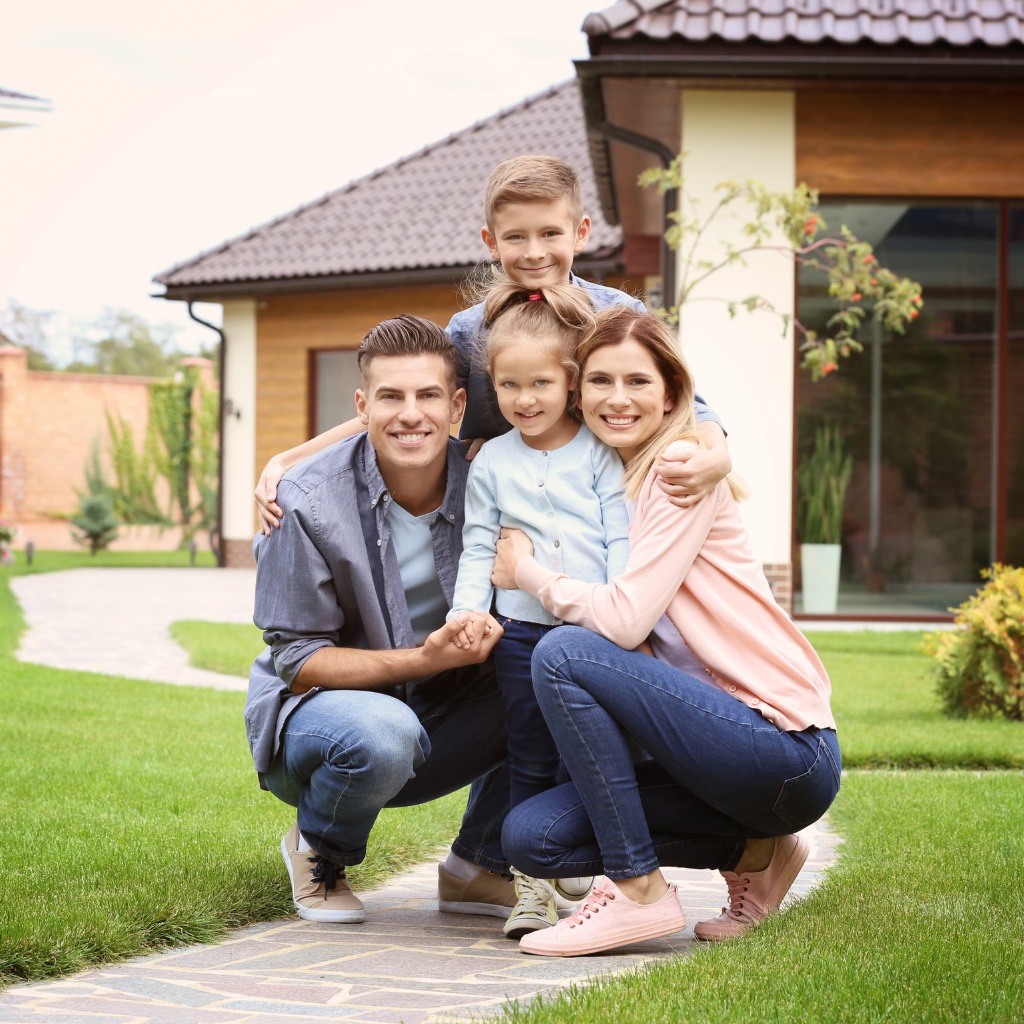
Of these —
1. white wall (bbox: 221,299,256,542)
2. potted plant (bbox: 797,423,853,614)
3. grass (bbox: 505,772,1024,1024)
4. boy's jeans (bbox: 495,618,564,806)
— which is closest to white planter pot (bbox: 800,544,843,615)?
potted plant (bbox: 797,423,853,614)

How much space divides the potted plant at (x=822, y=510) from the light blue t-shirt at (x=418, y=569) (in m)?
7.87

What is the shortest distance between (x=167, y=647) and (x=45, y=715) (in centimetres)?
326

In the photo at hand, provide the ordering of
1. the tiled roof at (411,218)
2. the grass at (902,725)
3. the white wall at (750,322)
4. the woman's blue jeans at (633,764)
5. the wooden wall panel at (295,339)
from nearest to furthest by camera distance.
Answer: the woman's blue jeans at (633,764), the grass at (902,725), the white wall at (750,322), the tiled roof at (411,218), the wooden wall panel at (295,339)

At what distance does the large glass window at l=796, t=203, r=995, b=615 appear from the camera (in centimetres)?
1120

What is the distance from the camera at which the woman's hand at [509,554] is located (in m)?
3.16

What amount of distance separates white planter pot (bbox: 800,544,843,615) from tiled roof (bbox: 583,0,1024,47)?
12.7ft

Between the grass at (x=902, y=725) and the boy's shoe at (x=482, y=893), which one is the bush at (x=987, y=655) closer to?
the grass at (x=902, y=725)

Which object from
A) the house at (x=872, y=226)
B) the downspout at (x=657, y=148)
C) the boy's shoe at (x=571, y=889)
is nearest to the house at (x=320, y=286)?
the house at (x=872, y=226)

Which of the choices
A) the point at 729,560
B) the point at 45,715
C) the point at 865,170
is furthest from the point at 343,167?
the point at 729,560

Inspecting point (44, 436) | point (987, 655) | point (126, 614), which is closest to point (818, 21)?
point (987, 655)

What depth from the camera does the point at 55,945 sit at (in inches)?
114

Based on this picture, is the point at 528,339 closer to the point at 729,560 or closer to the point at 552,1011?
the point at 729,560

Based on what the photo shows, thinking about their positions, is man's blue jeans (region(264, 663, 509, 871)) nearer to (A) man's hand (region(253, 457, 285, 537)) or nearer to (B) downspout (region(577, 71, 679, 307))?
(A) man's hand (region(253, 457, 285, 537))

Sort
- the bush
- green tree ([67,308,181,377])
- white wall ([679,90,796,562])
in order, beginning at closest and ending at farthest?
the bush
white wall ([679,90,796,562])
green tree ([67,308,181,377])
